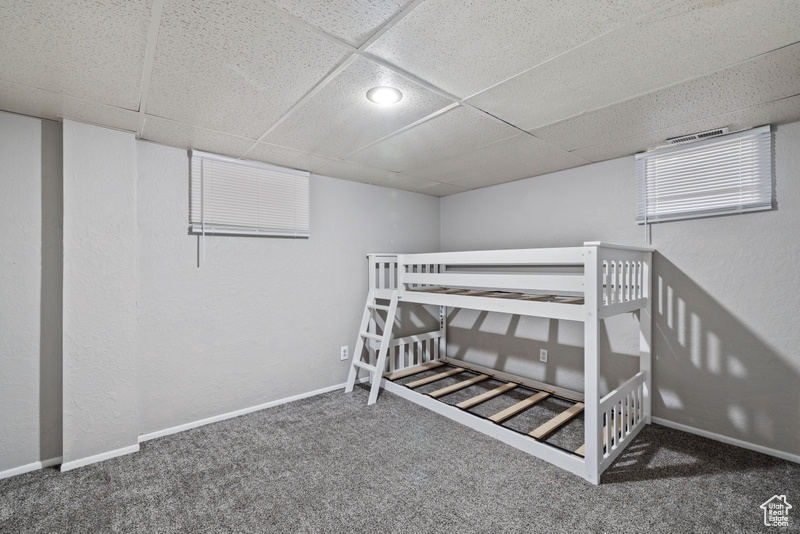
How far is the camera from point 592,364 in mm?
1894

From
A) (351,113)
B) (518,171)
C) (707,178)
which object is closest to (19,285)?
(351,113)

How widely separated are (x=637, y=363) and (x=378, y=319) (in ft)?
7.07

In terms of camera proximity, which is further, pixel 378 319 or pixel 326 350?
pixel 378 319

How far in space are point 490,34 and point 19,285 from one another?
266 centimetres

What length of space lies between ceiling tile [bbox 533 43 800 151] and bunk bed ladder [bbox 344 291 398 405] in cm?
183

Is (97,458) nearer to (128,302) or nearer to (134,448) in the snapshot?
(134,448)

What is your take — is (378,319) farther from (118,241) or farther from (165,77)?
(165,77)

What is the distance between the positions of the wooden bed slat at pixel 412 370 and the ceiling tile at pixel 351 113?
2.04 m

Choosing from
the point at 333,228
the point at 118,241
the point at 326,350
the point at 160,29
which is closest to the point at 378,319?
the point at 326,350

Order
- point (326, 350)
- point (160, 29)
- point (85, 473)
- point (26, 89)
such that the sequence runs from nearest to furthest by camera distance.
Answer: point (160, 29)
point (26, 89)
point (85, 473)
point (326, 350)

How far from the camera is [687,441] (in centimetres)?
222

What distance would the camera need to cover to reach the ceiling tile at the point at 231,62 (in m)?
1.17

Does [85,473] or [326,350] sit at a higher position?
[326,350]

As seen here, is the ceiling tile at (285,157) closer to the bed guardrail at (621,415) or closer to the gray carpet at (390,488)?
the gray carpet at (390,488)
